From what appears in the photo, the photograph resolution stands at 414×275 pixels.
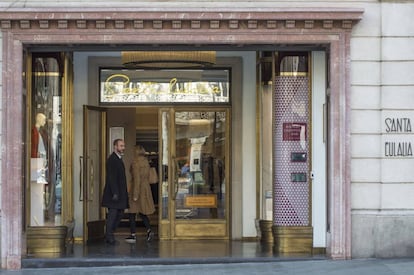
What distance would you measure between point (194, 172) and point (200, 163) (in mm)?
208

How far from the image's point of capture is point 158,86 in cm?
1533

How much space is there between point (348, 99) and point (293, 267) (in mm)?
2712

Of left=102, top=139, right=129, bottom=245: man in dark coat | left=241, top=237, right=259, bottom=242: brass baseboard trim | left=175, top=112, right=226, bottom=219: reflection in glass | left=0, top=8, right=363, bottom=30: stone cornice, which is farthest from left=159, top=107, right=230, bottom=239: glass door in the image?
left=0, top=8, right=363, bottom=30: stone cornice

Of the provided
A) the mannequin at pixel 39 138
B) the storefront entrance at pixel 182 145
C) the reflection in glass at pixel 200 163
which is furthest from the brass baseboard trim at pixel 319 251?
the mannequin at pixel 39 138

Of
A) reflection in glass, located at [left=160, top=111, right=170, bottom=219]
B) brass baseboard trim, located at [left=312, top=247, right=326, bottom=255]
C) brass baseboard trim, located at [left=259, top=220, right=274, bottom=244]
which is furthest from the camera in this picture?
reflection in glass, located at [left=160, top=111, right=170, bottom=219]

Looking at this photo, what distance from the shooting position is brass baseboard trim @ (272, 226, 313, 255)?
13.2 m

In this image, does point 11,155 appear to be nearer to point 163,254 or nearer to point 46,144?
point 46,144

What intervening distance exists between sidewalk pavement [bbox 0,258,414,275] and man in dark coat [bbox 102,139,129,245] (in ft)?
6.96

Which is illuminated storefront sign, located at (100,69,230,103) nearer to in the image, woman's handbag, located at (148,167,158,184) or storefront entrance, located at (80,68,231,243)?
storefront entrance, located at (80,68,231,243)

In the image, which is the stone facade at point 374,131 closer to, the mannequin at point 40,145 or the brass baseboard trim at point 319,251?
the brass baseboard trim at point 319,251

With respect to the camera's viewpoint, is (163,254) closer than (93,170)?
Yes

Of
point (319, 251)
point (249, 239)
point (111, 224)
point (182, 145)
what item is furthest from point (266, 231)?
point (111, 224)

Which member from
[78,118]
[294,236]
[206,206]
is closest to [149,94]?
[78,118]

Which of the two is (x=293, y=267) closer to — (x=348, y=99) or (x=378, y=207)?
(x=378, y=207)
